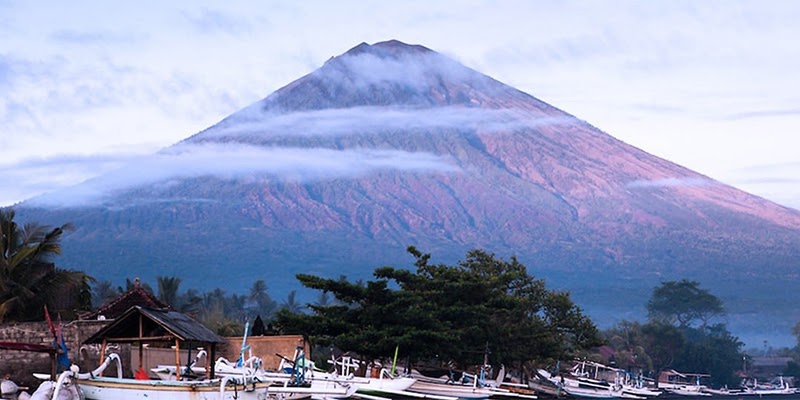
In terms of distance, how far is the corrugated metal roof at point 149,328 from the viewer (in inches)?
1091

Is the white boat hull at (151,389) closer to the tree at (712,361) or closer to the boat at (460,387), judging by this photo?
the boat at (460,387)

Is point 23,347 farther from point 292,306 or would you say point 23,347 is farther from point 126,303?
point 292,306

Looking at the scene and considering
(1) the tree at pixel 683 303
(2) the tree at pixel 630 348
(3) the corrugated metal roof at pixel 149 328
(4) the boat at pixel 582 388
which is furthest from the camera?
(1) the tree at pixel 683 303

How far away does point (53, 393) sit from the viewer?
83.6ft

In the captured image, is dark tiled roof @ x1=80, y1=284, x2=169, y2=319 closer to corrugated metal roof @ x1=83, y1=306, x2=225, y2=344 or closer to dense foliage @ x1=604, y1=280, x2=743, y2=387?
corrugated metal roof @ x1=83, y1=306, x2=225, y2=344

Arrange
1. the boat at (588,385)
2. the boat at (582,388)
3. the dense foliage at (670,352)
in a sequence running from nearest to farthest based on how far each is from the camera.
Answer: the boat at (582,388), the boat at (588,385), the dense foliage at (670,352)

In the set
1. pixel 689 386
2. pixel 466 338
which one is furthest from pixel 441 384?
pixel 689 386

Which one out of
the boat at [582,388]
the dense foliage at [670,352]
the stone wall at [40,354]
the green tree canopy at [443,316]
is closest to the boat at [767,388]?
the dense foliage at [670,352]

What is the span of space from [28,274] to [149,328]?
1395cm

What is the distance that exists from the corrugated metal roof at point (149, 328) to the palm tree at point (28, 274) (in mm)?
12161

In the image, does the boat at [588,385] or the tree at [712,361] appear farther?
the tree at [712,361]

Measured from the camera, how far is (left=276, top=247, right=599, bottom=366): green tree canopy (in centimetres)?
4600

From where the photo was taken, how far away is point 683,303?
183 m

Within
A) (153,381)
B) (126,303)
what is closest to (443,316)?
(126,303)
